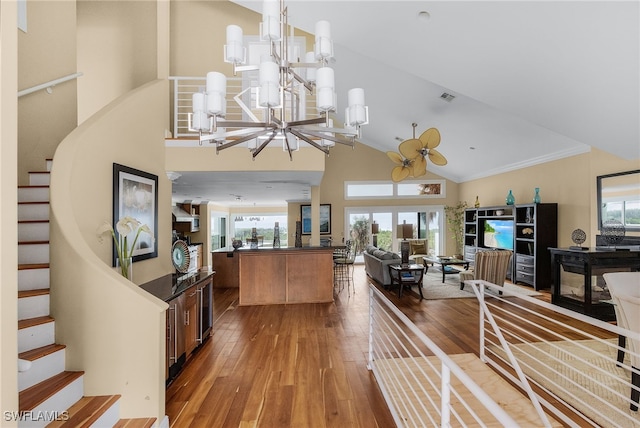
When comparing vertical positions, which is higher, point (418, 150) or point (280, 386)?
point (418, 150)

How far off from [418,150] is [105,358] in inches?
188

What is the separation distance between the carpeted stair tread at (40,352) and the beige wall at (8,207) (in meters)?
0.77

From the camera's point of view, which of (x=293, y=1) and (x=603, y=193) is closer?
(x=293, y=1)

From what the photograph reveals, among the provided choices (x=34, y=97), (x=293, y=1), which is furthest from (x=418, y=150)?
(x=34, y=97)

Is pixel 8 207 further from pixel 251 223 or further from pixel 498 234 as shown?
pixel 251 223

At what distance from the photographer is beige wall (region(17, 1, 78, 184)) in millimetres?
3242

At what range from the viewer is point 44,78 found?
11.3 ft

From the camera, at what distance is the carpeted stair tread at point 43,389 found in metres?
1.73

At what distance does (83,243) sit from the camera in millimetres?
2236

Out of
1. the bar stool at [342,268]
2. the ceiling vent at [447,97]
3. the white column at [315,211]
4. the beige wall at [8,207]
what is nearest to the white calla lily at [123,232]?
the beige wall at [8,207]

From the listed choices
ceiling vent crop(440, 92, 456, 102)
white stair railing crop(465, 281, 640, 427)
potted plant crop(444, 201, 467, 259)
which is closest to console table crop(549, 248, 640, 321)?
white stair railing crop(465, 281, 640, 427)

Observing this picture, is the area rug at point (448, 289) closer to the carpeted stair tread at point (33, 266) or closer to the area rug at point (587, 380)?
the area rug at point (587, 380)

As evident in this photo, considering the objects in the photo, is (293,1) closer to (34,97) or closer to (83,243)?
(34,97)

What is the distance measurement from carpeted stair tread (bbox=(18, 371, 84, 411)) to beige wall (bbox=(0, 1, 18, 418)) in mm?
549
